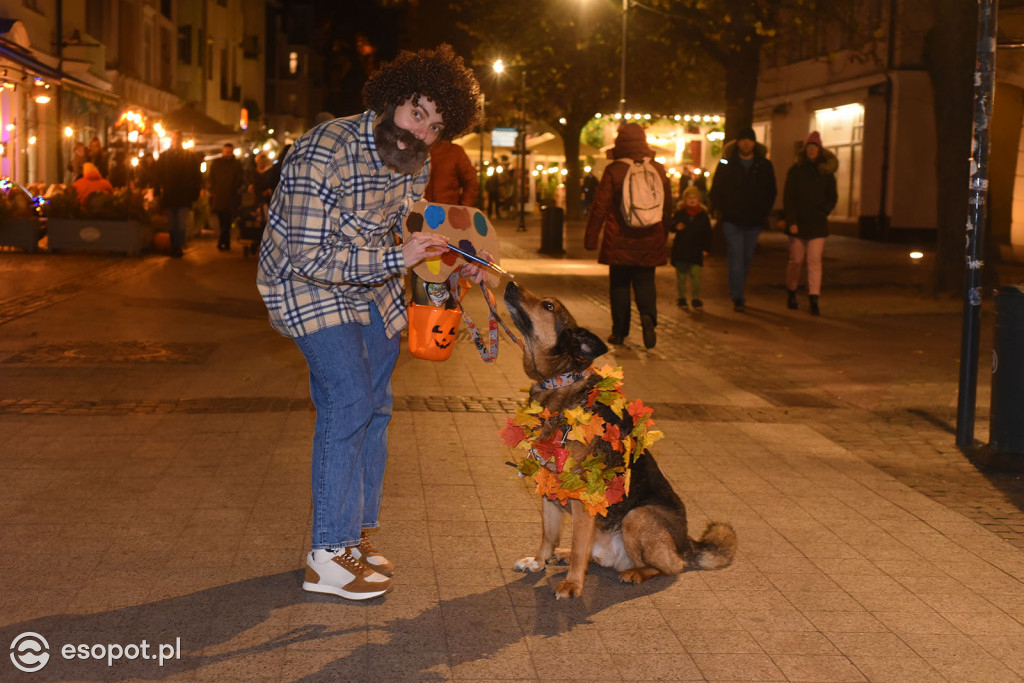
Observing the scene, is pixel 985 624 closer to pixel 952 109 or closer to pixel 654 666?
pixel 654 666

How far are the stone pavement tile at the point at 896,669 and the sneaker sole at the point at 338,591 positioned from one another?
177 centimetres

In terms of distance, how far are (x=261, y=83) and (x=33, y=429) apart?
62.2m

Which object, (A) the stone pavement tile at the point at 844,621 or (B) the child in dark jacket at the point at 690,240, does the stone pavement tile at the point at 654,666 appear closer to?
(A) the stone pavement tile at the point at 844,621

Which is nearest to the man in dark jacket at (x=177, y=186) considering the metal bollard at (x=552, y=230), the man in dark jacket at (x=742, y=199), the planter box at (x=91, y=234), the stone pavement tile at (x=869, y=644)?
the planter box at (x=91, y=234)

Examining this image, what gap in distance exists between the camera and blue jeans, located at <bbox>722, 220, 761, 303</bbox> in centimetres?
1509

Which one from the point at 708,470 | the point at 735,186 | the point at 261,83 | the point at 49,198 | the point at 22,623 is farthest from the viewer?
the point at 261,83

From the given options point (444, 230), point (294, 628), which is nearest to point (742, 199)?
point (444, 230)

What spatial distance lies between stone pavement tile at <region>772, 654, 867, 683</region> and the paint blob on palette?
1.80 m

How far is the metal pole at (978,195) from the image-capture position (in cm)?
791

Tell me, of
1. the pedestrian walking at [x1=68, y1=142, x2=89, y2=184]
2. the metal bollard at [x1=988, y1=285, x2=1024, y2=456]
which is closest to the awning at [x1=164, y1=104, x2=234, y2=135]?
the pedestrian walking at [x1=68, y1=142, x2=89, y2=184]

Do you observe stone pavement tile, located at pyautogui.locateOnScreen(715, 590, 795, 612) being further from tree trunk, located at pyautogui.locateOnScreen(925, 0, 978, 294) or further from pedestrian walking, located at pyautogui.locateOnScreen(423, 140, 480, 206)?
tree trunk, located at pyautogui.locateOnScreen(925, 0, 978, 294)

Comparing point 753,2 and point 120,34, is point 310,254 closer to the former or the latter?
point 753,2

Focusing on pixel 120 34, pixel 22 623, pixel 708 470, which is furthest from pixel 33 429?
pixel 120 34

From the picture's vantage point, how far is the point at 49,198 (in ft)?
70.7
